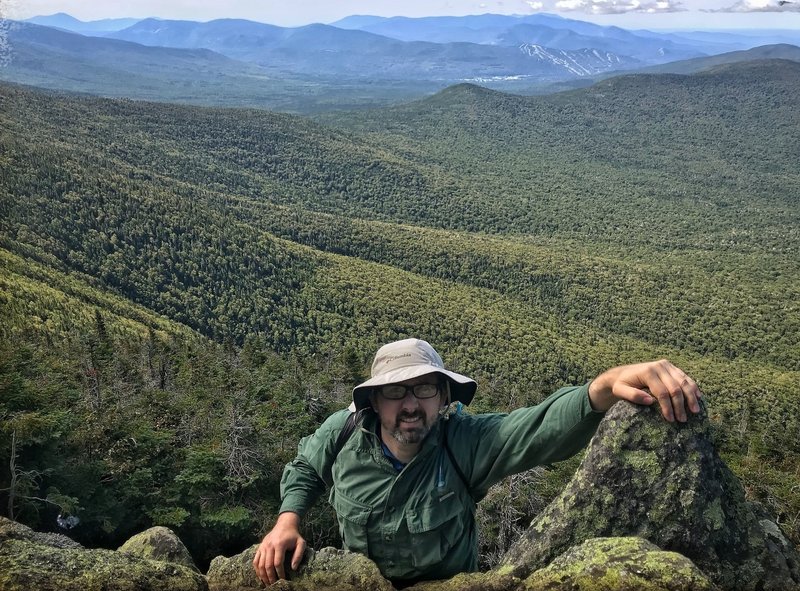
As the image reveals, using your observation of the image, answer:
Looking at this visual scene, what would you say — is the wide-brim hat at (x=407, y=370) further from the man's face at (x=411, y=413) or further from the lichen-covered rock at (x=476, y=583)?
the lichen-covered rock at (x=476, y=583)

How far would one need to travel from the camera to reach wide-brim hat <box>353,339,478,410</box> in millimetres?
4730

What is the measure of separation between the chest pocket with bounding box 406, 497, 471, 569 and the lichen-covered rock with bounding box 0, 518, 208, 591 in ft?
5.76

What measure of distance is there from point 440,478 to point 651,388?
1.92m

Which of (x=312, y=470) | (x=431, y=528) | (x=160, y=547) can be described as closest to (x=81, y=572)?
(x=312, y=470)

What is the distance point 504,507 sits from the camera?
16.8 m

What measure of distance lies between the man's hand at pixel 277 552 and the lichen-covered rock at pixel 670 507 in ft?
5.93

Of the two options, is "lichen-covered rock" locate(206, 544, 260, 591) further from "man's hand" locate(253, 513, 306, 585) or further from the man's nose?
the man's nose

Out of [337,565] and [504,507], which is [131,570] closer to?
[337,565]

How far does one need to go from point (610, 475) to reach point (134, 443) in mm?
17692

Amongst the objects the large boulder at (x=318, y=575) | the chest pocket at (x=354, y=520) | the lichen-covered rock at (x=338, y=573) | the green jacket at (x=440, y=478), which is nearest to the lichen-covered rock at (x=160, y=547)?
the large boulder at (x=318, y=575)

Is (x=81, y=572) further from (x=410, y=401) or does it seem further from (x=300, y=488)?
(x=410, y=401)

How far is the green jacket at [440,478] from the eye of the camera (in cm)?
459

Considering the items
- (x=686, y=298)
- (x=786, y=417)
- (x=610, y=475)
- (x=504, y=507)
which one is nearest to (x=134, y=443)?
(x=504, y=507)

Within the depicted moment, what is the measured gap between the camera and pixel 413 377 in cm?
465
